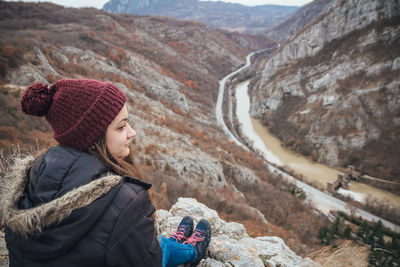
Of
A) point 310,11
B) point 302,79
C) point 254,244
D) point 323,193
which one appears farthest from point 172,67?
point 310,11

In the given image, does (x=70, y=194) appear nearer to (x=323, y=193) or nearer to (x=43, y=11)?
(x=323, y=193)

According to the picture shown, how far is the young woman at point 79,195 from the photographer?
1151mm

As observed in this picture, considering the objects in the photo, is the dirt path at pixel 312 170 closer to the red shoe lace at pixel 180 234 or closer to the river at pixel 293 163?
the river at pixel 293 163

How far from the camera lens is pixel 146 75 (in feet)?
88.3

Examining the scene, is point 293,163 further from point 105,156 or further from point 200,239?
point 105,156

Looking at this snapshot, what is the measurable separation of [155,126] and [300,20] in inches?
4642

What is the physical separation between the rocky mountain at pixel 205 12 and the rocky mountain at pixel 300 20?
3265cm

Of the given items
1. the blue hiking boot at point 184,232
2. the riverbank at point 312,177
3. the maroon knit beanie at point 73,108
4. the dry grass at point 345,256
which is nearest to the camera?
the maroon knit beanie at point 73,108

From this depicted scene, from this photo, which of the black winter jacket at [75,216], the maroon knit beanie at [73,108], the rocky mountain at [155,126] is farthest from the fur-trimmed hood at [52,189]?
the rocky mountain at [155,126]

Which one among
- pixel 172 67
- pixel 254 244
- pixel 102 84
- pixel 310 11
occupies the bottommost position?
pixel 254 244

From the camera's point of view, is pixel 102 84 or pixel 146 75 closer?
pixel 102 84

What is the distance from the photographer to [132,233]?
133 centimetres

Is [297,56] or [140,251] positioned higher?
[297,56]

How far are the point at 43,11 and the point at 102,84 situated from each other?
4810cm
